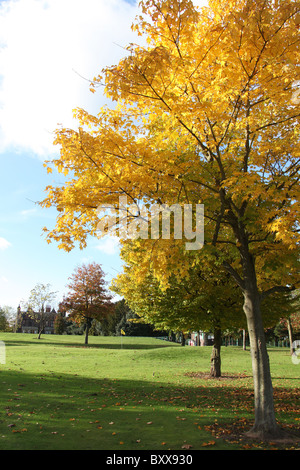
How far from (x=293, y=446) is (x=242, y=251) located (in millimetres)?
4088

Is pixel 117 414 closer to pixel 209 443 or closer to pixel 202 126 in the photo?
pixel 209 443

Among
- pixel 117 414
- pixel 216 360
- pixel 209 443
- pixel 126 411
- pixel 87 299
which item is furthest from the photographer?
pixel 87 299

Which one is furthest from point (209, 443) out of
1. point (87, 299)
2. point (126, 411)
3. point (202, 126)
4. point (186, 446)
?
point (87, 299)

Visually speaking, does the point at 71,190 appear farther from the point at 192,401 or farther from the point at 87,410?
the point at 192,401

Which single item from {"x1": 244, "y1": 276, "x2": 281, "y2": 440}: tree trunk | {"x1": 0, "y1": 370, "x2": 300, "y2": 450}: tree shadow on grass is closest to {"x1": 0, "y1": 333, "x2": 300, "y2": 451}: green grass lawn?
{"x1": 0, "y1": 370, "x2": 300, "y2": 450}: tree shadow on grass

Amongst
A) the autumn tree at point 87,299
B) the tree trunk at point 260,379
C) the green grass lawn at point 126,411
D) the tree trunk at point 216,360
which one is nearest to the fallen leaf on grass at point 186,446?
the green grass lawn at point 126,411

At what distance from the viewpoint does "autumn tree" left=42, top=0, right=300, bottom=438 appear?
21.2 ft

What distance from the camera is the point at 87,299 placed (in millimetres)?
42438

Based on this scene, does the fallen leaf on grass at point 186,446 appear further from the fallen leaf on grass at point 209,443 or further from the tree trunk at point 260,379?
the tree trunk at point 260,379

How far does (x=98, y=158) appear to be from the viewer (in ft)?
23.9

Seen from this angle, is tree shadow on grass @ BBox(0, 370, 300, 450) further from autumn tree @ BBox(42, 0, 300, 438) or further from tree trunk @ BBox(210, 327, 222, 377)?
tree trunk @ BBox(210, 327, 222, 377)

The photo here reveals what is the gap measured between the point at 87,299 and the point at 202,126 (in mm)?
37594

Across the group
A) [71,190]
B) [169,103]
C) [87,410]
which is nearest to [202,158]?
[169,103]
